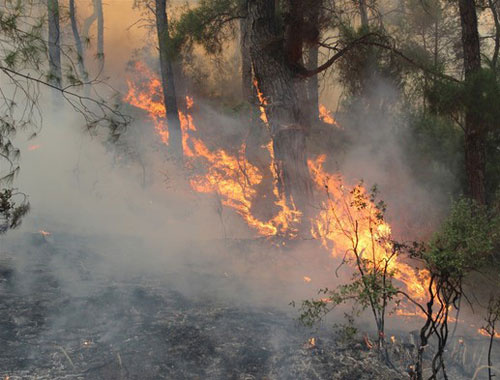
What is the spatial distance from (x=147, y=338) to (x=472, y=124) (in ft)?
23.3

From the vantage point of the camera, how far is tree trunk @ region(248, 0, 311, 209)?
9.95 m

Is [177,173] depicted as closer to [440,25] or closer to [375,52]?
[375,52]

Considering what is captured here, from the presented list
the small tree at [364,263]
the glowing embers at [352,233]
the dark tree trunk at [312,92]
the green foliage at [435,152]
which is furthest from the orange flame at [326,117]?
the small tree at [364,263]

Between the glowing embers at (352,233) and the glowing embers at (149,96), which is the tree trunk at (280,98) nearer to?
the glowing embers at (352,233)

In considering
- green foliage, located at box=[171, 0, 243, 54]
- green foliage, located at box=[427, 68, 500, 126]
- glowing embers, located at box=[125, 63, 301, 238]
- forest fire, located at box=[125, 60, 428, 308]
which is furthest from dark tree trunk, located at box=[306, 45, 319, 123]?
green foliage, located at box=[427, 68, 500, 126]

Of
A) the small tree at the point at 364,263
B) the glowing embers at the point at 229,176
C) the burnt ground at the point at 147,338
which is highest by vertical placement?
the glowing embers at the point at 229,176

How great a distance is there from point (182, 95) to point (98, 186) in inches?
177

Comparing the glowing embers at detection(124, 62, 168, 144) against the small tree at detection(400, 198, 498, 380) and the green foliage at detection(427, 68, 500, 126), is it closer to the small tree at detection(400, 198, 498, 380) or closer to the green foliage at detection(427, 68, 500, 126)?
the green foliage at detection(427, 68, 500, 126)

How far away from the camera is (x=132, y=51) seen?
20781mm

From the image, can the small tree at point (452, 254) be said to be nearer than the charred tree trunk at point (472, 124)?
Yes

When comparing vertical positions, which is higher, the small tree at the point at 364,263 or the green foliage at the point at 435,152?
the green foliage at the point at 435,152

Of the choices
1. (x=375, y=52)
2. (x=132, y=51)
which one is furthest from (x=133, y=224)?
(x=132, y=51)

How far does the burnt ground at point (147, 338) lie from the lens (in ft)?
18.6

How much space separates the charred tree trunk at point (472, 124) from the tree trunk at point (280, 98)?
329 centimetres
